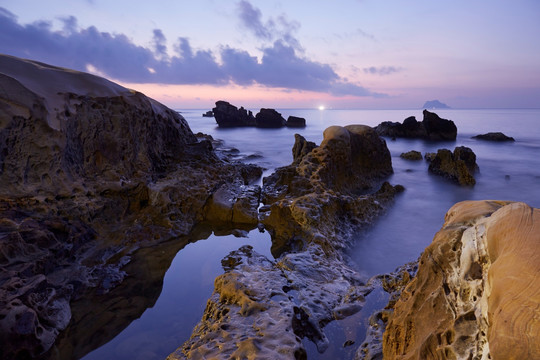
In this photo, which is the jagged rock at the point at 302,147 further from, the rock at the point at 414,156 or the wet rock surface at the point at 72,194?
the rock at the point at 414,156

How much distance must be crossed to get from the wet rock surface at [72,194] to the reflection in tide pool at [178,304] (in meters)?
0.56

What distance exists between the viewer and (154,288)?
12.7ft

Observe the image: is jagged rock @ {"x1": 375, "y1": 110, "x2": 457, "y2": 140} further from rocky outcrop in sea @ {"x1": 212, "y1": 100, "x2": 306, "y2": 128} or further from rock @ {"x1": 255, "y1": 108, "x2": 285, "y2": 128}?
rocky outcrop in sea @ {"x1": 212, "y1": 100, "x2": 306, "y2": 128}

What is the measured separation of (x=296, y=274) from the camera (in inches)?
143

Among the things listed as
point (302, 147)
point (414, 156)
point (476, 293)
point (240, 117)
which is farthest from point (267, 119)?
point (476, 293)

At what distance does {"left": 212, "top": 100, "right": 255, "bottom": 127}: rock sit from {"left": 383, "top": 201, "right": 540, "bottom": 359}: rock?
3710cm

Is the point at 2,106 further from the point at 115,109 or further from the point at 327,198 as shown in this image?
the point at 327,198

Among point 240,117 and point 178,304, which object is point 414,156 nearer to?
point 178,304

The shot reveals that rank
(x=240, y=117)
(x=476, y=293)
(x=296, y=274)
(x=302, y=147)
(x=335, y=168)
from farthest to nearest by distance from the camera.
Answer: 1. (x=240, y=117)
2. (x=302, y=147)
3. (x=335, y=168)
4. (x=296, y=274)
5. (x=476, y=293)

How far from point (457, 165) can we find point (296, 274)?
8684 millimetres

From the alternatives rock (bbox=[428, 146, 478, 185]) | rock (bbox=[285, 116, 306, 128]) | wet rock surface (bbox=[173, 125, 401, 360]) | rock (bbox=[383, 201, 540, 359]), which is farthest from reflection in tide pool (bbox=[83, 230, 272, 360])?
rock (bbox=[285, 116, 306, 128])

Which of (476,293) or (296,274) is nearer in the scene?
(476,293)

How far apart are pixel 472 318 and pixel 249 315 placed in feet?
5.96

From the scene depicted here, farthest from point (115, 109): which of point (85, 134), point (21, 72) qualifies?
point (21, 72)
